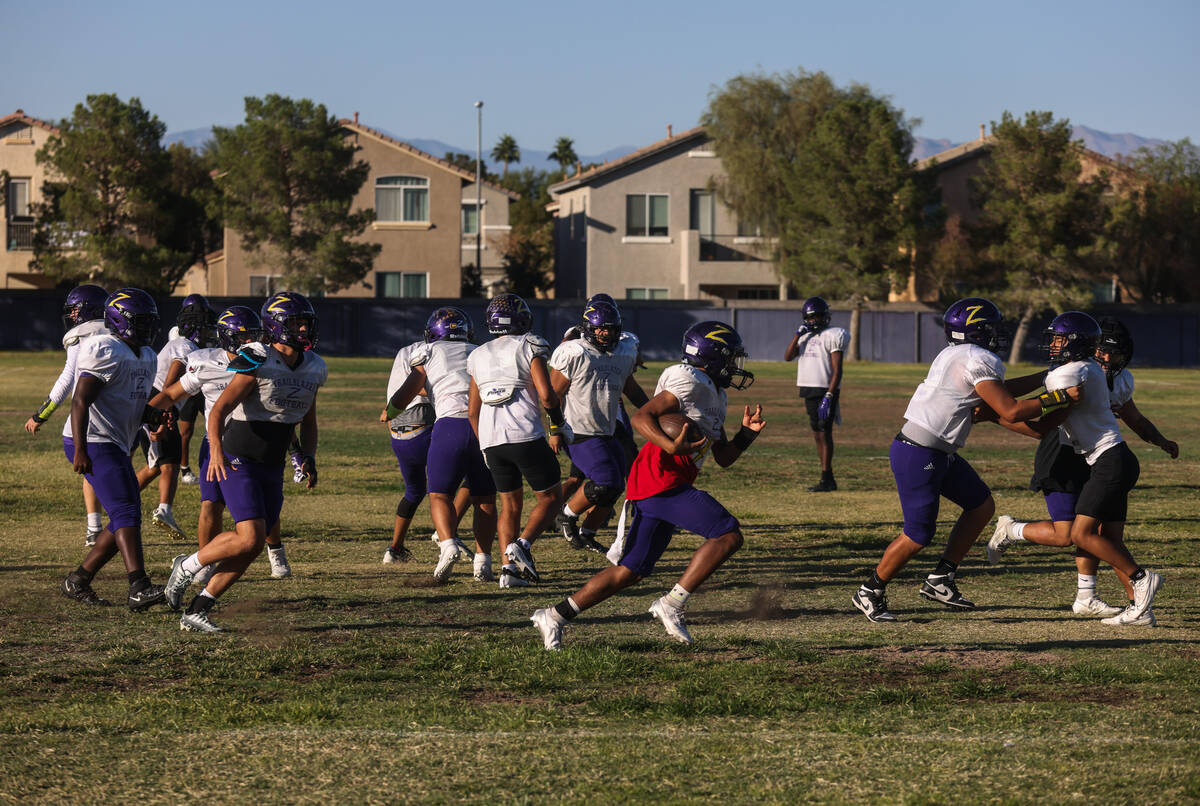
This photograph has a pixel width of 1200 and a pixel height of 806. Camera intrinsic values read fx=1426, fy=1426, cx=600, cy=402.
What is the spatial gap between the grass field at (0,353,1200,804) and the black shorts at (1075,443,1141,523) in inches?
28.3

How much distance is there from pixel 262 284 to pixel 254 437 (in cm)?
5065

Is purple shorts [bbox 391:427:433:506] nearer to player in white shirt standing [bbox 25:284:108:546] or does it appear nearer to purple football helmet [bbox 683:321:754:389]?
player in white shirt standing [bbox 25:284:108:546]

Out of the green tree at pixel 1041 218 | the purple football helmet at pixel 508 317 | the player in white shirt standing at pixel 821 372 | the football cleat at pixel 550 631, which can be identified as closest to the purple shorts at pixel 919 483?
the football cleat at pixel 550 631

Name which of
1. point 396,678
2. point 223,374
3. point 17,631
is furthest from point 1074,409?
point 17,631

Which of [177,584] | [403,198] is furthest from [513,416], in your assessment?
[403,198]

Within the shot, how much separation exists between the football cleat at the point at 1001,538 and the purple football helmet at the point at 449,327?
4.18 meters

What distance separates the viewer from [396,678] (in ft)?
23.9

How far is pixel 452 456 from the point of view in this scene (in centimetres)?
1033

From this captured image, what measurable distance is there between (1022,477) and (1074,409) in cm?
882

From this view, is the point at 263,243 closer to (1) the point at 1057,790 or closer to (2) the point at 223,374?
(2) the point at 223,374

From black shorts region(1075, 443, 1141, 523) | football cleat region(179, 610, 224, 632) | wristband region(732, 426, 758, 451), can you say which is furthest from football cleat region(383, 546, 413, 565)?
black shorts region(1075, 443, 1141, 523)

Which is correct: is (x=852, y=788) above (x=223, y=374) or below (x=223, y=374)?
below

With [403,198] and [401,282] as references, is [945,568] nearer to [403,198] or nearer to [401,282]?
[401,282]

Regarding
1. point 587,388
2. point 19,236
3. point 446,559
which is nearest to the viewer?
point 446,559
